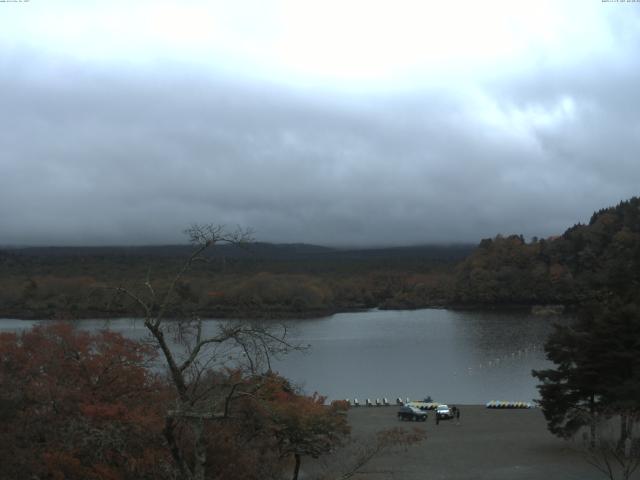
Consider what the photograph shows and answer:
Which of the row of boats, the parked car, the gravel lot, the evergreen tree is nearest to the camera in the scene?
the evergreen tree

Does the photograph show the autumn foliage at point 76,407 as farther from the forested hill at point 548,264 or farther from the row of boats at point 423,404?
the forested hill at point 548,264

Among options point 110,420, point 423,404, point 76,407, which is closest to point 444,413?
point 423,404

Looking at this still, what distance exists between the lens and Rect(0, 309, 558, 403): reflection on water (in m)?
46.9

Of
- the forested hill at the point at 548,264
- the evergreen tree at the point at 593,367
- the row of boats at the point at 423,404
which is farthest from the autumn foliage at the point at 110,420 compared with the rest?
the forested hill at the point at 548,264

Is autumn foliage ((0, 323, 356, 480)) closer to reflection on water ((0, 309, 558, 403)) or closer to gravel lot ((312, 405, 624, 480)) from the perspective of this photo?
gravel lot ((312, 405, 624, 480))

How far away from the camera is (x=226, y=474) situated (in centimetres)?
1353

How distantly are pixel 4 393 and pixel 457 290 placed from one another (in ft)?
424

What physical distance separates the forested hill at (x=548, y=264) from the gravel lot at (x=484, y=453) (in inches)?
3625

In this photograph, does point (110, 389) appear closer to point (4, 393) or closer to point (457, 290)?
point (4, 393)

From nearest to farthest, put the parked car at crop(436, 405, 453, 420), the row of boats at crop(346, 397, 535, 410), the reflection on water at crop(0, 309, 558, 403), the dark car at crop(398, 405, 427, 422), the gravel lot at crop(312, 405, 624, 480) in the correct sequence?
the gravel lot at crop(312, 405, 624, 480) → the parked car at crop(436, 405, 453, 420) → the dark car at crop(398, 405, 427, 422) → the row of boats at crop(346, 397, 535, 410) → the reflection on water at crop(0, 309, 558, 403)

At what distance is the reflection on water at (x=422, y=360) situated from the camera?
1847 inches

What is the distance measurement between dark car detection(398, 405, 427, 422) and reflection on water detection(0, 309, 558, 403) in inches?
194

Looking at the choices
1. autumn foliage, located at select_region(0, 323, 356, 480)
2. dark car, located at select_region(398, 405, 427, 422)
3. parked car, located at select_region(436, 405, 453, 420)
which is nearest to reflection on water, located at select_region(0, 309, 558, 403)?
dark car, located at select_region(398, 405, 427, 422)

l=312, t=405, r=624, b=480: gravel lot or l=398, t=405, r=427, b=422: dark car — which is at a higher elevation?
l=312, t=405, r=624, b=480: gravel lot
